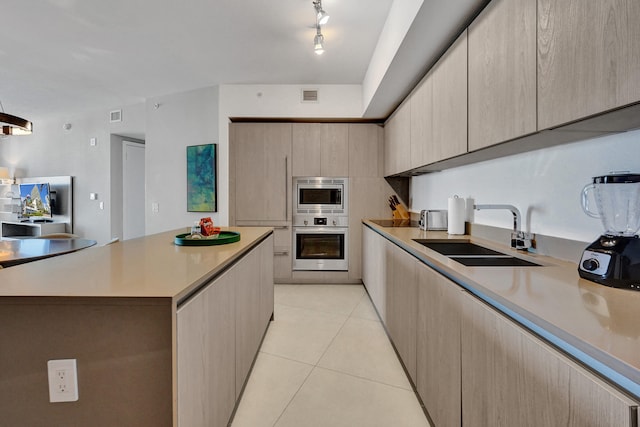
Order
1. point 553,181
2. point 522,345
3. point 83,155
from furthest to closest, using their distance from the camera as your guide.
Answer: point 83,155 → point 553,181 → point 522,345

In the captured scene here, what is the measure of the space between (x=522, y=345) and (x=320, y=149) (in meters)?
3.66

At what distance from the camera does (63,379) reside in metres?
0.95

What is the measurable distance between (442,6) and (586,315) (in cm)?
172

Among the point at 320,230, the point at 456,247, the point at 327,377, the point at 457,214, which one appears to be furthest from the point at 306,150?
the point at 327,377

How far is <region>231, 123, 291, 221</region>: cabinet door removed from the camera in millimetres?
4227

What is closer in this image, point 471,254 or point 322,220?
point 471,254

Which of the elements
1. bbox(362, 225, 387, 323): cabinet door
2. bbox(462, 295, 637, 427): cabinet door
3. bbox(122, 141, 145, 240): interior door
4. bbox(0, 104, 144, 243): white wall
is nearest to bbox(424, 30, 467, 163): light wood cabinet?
bbox(362, 225, 387, 323): cabinet door

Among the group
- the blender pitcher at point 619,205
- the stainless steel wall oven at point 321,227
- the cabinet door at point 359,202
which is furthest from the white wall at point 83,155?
the blender pitcher at point 619,205

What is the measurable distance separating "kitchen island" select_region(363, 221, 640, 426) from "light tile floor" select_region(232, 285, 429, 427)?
278mm

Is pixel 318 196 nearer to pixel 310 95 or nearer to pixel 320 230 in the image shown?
pixel 320 230

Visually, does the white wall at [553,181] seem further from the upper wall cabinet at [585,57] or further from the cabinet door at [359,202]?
the cabinet door at [359,202]

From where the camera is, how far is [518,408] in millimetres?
855

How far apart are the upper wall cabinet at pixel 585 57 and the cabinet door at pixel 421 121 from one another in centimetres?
121

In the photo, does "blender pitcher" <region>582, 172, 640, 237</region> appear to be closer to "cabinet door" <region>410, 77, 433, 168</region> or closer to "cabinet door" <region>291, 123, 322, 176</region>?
"cabinet door" <region>410, 77, 433, 168</region>
